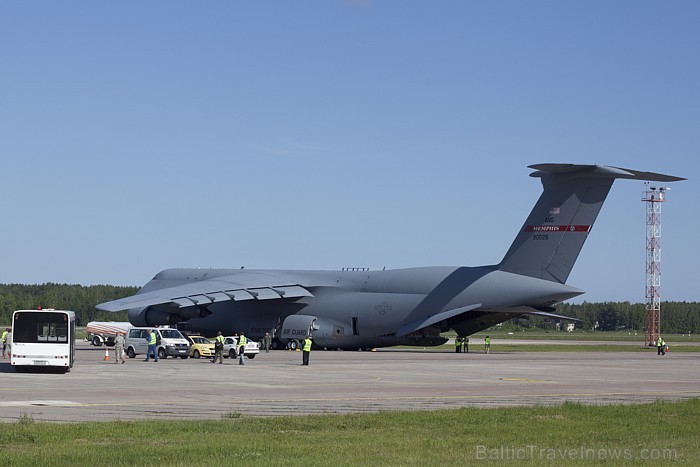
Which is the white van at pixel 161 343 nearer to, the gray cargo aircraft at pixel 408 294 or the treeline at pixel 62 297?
the gray cargo aircraft at pixel 408 294

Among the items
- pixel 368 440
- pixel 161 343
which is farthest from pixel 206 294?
pixel 368 440

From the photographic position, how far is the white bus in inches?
1542

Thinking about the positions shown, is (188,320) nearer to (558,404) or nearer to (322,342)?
(322,342)

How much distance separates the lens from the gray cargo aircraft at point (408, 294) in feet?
201

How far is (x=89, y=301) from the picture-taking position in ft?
503

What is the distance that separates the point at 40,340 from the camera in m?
39.4

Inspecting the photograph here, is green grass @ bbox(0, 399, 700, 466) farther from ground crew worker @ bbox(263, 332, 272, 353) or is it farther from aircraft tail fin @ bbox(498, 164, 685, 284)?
ground crew worker @ bbox(263, 332, 272, 353)

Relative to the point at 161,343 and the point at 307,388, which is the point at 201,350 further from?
the point at 307,388

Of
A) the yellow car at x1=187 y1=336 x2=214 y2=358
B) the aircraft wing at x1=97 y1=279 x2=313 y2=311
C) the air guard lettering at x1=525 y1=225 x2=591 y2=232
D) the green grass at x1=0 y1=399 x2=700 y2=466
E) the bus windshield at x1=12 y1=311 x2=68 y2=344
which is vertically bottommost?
the green grass at x1=0 y1=399 x2=700 y2=466

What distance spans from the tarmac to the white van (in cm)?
811

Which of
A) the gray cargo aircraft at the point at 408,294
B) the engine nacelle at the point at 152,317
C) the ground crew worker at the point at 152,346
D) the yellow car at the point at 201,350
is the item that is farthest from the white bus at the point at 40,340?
the engine nacelle at the point at 152,317

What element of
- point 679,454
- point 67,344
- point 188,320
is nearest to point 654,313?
point 188,320

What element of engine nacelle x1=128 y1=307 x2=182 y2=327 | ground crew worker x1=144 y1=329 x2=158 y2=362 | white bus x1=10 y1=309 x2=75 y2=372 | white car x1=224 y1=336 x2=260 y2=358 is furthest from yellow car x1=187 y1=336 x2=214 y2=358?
white bus x1=10 y1=309 x2=75 y2=372

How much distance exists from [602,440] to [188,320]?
189ft
